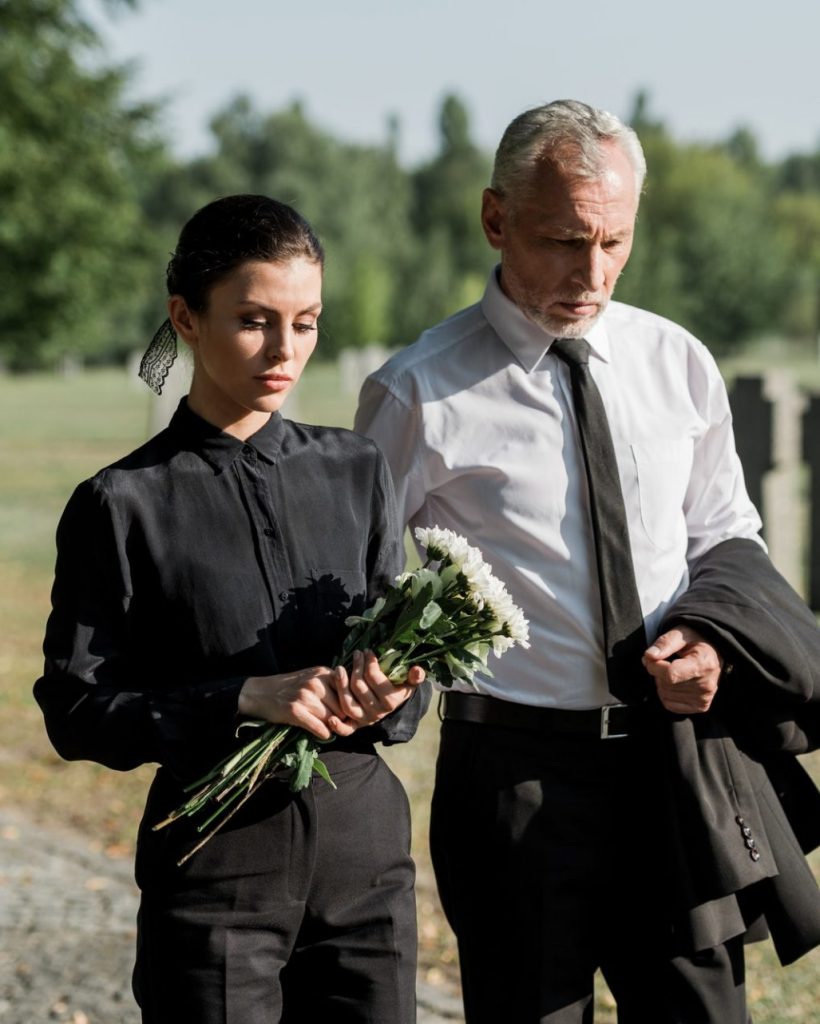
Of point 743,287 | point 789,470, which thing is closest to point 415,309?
point 743,287

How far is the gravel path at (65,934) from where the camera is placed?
5176 millimetres

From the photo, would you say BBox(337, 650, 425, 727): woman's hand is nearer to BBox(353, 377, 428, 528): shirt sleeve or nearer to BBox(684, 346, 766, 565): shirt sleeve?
BBox(353, 377, 428, 528): shirt sleeve

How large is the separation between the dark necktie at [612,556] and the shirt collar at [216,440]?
0.79 metres

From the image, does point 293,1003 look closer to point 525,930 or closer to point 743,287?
point 525,930

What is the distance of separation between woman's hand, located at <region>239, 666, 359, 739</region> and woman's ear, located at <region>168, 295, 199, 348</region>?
67 centimetres

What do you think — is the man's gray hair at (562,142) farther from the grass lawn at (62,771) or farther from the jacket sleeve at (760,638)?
the grass lawn at (62,771)

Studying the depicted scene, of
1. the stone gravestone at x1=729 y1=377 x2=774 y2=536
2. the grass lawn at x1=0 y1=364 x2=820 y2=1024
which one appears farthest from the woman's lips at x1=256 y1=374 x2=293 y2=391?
the stone gravestone at x1=729 y1=377 x2=774 y2=536

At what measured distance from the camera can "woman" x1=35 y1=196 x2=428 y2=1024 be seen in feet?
9.03

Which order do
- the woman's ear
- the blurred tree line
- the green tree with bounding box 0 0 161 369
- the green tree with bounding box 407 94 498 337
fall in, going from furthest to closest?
the green tree with bounding box 407 94 498 337, the blurred tree line, the green tree with bounding box 0 0 161 369, the woman's ear

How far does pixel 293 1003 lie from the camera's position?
2936mm

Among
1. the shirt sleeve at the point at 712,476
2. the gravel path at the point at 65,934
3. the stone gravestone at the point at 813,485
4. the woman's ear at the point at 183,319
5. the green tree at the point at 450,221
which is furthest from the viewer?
the green tree at the point at 450,221

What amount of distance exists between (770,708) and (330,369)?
80.5 metres

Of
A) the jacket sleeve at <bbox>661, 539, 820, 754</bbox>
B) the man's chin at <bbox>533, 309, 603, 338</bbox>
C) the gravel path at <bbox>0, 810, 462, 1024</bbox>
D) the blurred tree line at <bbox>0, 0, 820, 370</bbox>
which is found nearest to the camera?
the jacket sleeve at <bbox>661, 539, 820, 754</bbox>

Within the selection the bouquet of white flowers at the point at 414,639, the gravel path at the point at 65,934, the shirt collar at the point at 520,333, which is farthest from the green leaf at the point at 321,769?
the gravel path at the point at 65,934
